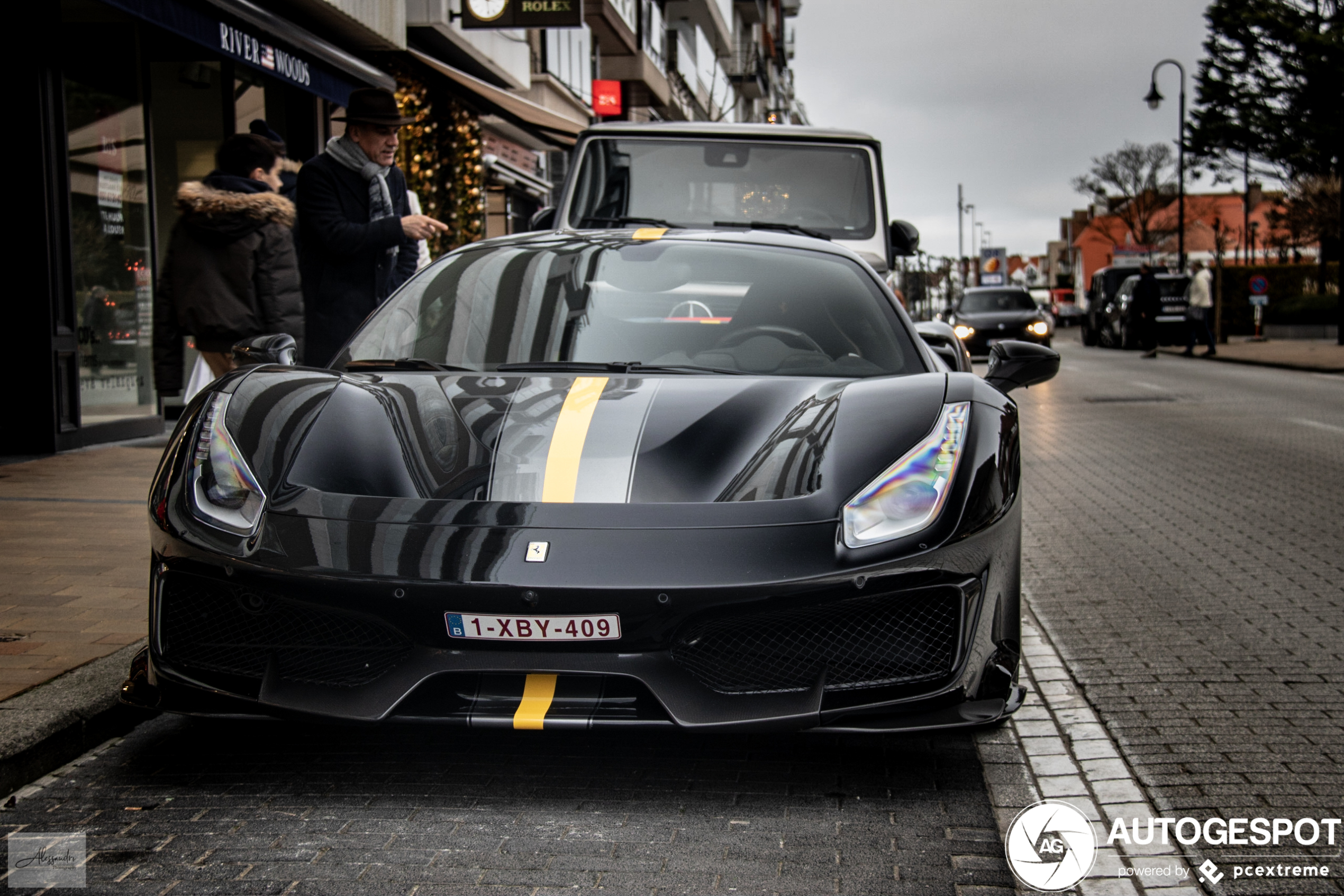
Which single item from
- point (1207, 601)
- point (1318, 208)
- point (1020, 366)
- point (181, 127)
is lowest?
point (1207, 601)

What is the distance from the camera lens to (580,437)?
126 inches

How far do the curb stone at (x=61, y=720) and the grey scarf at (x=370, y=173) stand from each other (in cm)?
287

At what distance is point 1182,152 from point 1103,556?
147ft

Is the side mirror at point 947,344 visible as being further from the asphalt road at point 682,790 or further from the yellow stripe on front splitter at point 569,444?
the yellow stripe on front splitter at point 569,444

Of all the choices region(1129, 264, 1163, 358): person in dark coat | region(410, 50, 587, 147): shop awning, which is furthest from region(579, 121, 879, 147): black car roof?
region(1129, 264, 1163, 358): person in dark coat

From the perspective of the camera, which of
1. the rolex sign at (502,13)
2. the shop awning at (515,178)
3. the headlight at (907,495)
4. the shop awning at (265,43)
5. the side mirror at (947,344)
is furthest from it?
the shop awning at (515,178)

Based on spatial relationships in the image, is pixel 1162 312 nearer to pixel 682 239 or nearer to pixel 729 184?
pixel 729 184

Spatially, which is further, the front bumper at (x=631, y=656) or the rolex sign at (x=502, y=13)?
the rolex sign at (x=502, y=13)

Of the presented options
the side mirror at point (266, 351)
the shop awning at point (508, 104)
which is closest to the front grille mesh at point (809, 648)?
the side mirror at point (266, 351)

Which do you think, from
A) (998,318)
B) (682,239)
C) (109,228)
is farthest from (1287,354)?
(682,239)

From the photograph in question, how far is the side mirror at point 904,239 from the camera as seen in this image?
9.32m

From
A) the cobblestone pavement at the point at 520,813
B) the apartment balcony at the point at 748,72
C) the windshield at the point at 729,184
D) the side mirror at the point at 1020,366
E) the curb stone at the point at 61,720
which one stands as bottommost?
the cobblestone pavement at the point at 520,813

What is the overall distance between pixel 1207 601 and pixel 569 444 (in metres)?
3.10

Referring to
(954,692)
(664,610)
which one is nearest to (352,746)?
(664,610)
